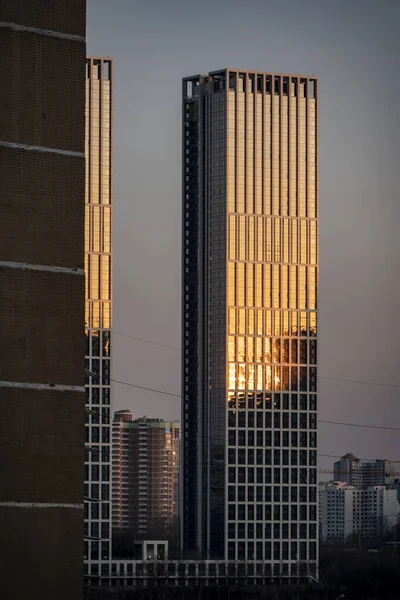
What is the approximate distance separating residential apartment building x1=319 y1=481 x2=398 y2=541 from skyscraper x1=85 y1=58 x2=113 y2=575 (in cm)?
2210

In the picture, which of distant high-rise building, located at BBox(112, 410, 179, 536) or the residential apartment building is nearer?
the residential apartment building

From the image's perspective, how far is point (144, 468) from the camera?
415 feet

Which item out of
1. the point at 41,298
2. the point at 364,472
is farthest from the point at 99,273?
the point at 41,298

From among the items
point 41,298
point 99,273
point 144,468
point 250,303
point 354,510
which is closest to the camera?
point 41,298

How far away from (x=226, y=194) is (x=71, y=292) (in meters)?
88.7

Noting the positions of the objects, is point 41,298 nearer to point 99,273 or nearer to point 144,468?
point 99,273

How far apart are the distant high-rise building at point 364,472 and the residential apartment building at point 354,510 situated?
2.14ft

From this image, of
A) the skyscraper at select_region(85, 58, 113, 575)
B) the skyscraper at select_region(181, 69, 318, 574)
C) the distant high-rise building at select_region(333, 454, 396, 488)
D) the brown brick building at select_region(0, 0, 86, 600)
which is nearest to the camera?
the brown brick building at select_region(0, 0, 86, 600)

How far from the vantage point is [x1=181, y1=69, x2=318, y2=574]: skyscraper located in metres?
96.8

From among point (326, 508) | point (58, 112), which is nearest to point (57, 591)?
point (58, 112)

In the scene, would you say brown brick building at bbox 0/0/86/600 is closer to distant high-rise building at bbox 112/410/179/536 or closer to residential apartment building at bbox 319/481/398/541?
residential apartment building at bbox 319/481/398/541

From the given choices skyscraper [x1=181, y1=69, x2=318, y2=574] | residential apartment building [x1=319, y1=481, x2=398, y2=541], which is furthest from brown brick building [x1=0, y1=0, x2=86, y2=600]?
residential apartment building [x1=319, y1=481, x2=398, y2=541]

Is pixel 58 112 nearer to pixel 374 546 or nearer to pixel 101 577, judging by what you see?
pixel 101 577

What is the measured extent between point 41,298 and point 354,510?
112 metres
